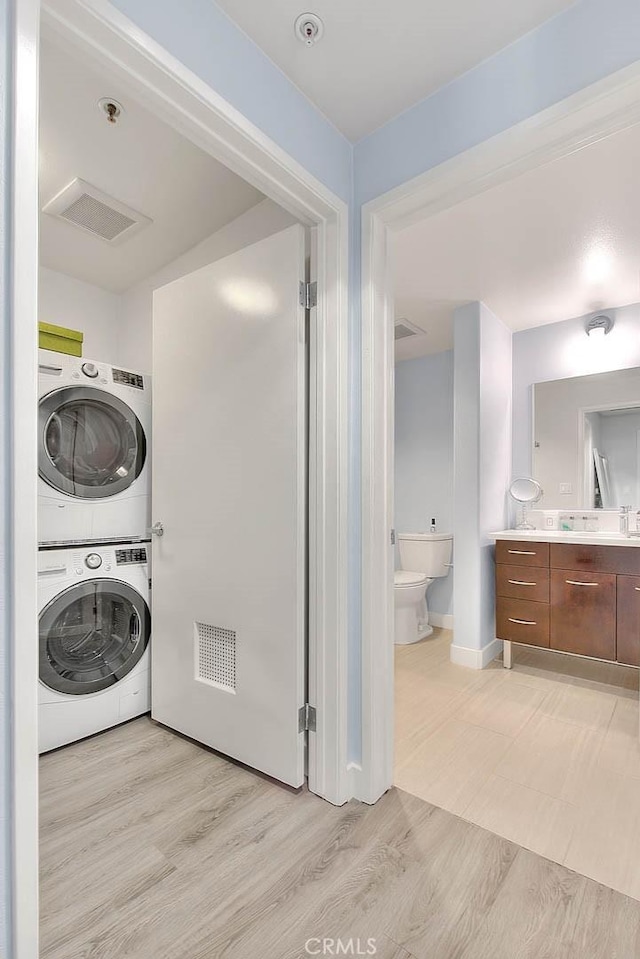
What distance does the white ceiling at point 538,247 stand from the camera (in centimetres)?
199

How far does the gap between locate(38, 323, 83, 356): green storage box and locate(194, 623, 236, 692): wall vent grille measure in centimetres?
134

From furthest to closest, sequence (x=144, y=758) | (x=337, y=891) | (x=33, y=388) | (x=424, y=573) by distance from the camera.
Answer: (x=424, y=573)
(x=144, y=758)
(x=337, y=891)
(x=33, y=388)

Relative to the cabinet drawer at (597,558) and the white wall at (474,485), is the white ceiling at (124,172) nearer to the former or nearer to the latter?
the white wall at (474,485)

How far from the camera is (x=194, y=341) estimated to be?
2092mm

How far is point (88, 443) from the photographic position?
2221 mm

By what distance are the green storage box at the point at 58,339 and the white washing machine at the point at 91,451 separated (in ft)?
0.22

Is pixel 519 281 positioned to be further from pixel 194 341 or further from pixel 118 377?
pixel 118 377

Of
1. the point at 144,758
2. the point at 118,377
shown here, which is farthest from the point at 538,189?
the point at 144,758

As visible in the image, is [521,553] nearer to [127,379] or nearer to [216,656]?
[216,656]

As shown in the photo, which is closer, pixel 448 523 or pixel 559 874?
pixel 559 874

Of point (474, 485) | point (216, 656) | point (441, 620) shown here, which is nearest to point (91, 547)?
point (216, 656)

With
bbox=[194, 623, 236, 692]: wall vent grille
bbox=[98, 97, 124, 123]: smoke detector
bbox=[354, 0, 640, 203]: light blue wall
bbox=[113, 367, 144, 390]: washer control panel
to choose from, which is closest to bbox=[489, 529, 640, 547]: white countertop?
bbox=[194, 623, 236, 692]: wall vent grille

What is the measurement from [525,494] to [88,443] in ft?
9.31

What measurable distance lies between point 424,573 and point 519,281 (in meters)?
2.18
